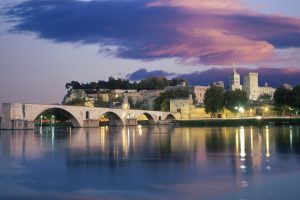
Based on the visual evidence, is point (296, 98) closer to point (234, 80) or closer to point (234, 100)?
point (234, 100)

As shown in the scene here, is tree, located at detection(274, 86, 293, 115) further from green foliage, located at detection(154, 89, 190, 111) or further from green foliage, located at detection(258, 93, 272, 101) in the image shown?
green foliage, located at detection(258, 93, 272, 101)

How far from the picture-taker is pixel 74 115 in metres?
88.2

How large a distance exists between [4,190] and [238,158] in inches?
471

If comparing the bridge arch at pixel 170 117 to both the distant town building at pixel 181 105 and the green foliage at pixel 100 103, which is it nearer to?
the distant town building at pixel 181 105

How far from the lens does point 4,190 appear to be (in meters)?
15.7

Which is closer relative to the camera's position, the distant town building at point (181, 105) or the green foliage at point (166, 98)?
the distant town building at point (181, 105)

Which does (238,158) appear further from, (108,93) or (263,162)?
(108,93)

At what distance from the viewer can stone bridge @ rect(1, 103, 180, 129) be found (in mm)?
72062

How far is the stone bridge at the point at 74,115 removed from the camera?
72062 mm

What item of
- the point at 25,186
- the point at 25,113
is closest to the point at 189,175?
the point at 25,186

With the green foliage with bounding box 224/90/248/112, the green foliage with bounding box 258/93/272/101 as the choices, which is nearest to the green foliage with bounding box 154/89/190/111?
the green foliage with bounding box 224/90/248/112

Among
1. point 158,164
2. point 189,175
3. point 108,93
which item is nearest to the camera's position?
point 189,175

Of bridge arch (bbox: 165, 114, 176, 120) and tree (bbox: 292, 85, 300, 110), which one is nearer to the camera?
tree (bbox: 292, 85, 300, 110)

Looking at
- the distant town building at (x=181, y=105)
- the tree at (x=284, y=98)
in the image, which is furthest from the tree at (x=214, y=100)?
the tree at (x=284, y=98)
